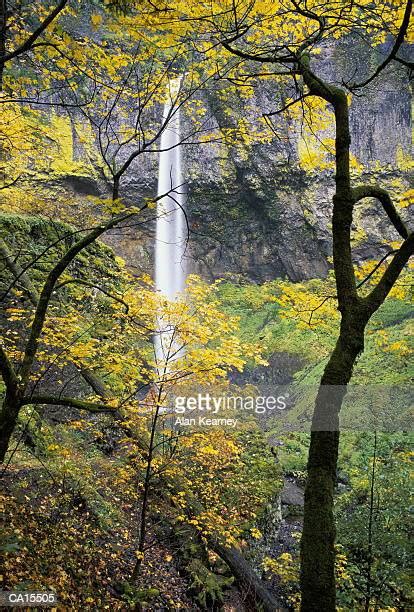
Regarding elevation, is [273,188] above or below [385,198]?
above

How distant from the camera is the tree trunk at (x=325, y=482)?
2416 mm

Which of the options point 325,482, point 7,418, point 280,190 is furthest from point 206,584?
point 280,190

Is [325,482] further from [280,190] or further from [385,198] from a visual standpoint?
[280,190]

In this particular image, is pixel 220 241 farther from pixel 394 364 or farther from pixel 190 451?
pixel 190 451

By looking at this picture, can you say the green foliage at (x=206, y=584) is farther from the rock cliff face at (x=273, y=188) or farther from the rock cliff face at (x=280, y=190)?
the rock cliff face at (x=273, y=188)

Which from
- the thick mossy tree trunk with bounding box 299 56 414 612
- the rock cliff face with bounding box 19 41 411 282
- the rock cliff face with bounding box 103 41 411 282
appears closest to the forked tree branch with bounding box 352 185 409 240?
the thick mossy tree trunk with bounding box 299 56 414 612

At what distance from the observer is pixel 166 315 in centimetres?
448

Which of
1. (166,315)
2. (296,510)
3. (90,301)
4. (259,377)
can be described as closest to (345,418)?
(296,510)

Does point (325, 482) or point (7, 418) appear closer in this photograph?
point (325, 482)

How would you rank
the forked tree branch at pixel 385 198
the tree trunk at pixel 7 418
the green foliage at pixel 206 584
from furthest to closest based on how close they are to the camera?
1. the green foliage at pixel 206 584
2. the forked tree branch at pixel 385 198
3. the tree trunk at pixel 7 418

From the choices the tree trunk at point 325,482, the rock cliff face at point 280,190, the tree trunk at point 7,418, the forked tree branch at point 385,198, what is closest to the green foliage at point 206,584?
the tree trunk at point 325,482

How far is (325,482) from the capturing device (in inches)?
101

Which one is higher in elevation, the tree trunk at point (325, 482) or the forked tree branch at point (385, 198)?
the forked tree branch at point (385, 198)

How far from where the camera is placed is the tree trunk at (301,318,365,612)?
7.93 feet
